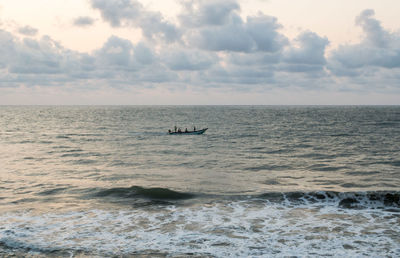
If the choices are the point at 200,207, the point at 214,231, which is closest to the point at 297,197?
the point at 200,207

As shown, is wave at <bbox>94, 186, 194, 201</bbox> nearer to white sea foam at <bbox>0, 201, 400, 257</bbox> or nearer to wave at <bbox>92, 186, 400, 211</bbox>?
wave at <bbox>92, 186, 400, 211</bbox>

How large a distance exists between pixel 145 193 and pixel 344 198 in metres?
12.0

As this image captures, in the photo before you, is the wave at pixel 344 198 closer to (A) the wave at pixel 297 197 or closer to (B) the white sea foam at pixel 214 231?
(A) the wave at pixel 297 197

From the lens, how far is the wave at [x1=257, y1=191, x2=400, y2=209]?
737 inches

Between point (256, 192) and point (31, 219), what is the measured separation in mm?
12859

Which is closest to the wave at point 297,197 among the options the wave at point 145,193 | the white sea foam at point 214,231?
the wave at point 145,193

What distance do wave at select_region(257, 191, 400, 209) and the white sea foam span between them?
3.70 feet

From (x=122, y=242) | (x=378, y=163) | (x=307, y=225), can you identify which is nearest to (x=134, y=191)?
(x=122, y=242)

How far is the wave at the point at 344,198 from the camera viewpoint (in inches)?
737

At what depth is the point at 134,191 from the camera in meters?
21.4

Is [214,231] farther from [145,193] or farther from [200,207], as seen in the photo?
[145,193]

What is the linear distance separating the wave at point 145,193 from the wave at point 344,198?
5.05 m

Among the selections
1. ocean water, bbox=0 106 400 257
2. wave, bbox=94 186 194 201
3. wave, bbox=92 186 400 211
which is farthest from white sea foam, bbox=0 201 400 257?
wave, bbox=94 186 194 201

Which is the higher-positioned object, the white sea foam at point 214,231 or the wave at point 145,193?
the white sea foam at point 214,231
